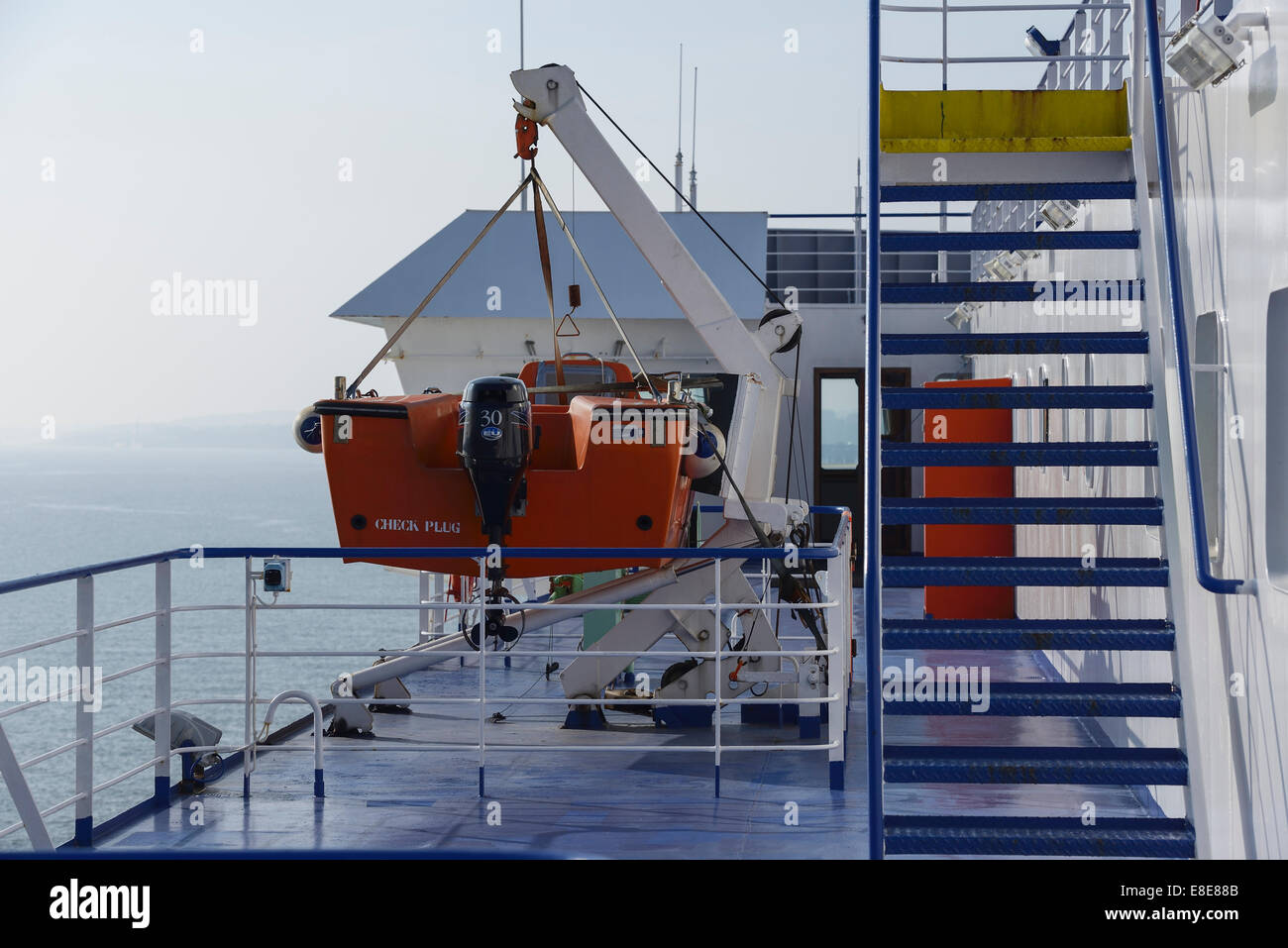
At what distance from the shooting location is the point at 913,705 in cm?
456

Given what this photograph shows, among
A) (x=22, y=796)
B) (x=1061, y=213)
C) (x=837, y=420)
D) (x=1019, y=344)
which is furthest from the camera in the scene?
(x=837, y=420)

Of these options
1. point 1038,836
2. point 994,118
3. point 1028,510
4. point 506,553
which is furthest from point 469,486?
point 1038,836

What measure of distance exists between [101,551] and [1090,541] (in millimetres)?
87584

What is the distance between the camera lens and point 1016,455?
4.75 m

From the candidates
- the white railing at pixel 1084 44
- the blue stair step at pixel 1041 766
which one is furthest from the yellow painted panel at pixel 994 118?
the blue stair step at pixel 1041 766

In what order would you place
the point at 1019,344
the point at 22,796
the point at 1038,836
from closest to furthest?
1. the point at 22,796
2. the point at 1038,836
3. the point at 1019,344

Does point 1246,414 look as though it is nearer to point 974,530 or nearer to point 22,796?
point 22,796

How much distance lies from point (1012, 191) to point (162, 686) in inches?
156

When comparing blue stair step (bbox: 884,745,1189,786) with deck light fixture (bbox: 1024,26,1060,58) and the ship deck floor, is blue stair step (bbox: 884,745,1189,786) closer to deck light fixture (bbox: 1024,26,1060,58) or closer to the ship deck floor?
the ship deck floor

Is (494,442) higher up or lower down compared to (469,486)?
higher up

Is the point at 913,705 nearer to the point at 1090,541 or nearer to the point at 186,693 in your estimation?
the point at 1090,541

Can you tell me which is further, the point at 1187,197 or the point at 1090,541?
the point at 1090,541

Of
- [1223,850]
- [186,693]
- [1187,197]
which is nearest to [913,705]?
[1223,850]

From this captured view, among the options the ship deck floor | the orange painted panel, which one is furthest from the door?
the ship deck floor
